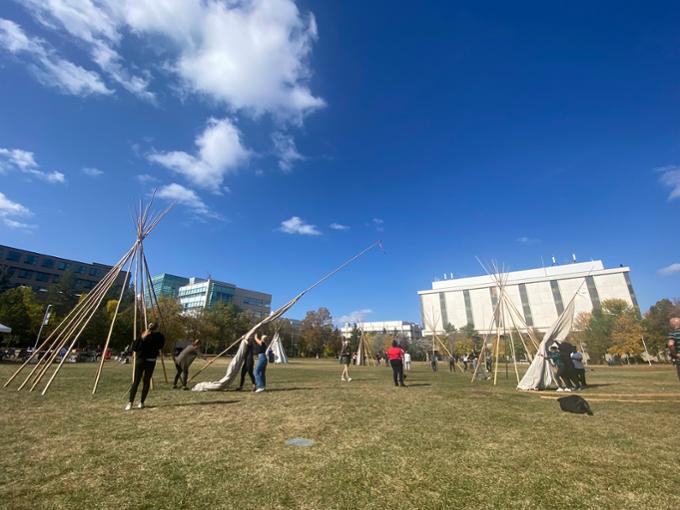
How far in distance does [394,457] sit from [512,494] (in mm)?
1530

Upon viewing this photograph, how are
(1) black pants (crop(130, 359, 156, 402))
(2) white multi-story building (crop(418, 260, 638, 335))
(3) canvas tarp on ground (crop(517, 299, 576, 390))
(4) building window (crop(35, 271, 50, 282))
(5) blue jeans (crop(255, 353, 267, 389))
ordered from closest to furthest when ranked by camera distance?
(1) black pants (crop(130, 359, 156, 402)), (5) blue jeans (crop(255, 353, 267, 389)), (3) canvas tarp on ground (crop(517, 299, 576, 390)), (4) building window (crop(35, 271, 50, 282)), (2) white multi-story building (crop(418, 260, 638, 335))

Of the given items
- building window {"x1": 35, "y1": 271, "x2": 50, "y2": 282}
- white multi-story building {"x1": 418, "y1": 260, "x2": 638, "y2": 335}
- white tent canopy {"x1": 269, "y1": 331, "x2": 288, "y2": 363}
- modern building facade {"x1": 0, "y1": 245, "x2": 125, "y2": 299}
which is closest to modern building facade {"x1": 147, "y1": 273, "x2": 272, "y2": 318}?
modern building facade {"x1": 0, "y1": 245, "x2": 125, "y2": 299}

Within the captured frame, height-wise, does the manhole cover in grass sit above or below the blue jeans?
below

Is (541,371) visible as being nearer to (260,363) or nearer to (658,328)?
(260,363)

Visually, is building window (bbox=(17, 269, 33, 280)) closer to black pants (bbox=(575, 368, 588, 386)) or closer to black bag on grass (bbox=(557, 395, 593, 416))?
black bag on grass (bbox=(557, 395, 593, 416))

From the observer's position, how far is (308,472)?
12.6ft

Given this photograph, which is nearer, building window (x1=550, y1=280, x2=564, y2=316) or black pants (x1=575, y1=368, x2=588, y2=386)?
black pants (x1=575, y1=368, x2=588, y2=386)

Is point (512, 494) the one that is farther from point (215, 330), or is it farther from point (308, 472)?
point (215, 330)

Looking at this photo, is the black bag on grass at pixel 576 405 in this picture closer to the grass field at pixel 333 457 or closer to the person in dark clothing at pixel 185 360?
the grass field at pixel 333 457

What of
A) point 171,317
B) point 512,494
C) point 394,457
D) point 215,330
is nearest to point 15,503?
point 394,457

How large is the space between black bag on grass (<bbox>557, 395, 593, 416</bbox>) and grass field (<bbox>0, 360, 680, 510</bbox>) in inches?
11.5

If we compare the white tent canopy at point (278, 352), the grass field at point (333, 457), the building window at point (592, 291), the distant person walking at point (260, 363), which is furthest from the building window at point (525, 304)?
the distant person walking at point (260, 363)

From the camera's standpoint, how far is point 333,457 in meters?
4.36

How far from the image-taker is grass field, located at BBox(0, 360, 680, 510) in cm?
321
